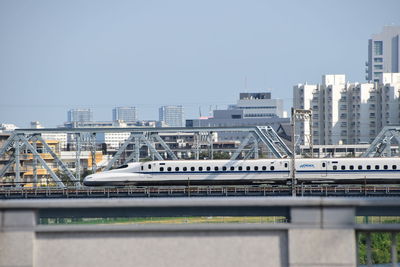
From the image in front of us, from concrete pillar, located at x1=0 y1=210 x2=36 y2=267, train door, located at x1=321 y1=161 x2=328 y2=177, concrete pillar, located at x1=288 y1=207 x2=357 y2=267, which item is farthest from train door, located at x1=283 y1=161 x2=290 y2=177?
concrete pillar, located at x1=0 y1=210 x2=36 y2=267

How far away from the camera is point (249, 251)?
1300 centimetres

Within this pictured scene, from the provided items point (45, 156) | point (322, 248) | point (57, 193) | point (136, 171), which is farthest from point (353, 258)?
point (45, 156)

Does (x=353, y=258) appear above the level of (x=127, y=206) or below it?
below

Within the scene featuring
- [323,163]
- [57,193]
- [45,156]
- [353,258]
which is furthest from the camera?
[45,156]

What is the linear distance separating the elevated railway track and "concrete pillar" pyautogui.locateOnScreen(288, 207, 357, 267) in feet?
141

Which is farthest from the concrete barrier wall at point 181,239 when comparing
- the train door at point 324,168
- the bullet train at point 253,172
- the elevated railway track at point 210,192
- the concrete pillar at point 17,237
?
the train door at point 324,168

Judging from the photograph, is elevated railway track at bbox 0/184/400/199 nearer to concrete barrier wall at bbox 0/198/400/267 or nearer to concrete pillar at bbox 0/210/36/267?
concrete barrier wall at bbox 0/198/400/267

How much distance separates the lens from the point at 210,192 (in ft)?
194

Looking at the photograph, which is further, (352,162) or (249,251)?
(352,162)

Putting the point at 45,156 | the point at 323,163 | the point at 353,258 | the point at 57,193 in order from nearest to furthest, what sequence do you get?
the point at 353,258 → the point at 57,193 → the point at 323,163 → the point at 45,156

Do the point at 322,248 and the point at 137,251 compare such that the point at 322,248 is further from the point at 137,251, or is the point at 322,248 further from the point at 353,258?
the point at 137,251

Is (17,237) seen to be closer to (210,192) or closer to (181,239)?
(181,239)

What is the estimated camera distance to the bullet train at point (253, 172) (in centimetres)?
6531

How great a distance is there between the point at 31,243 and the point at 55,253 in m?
0.42
